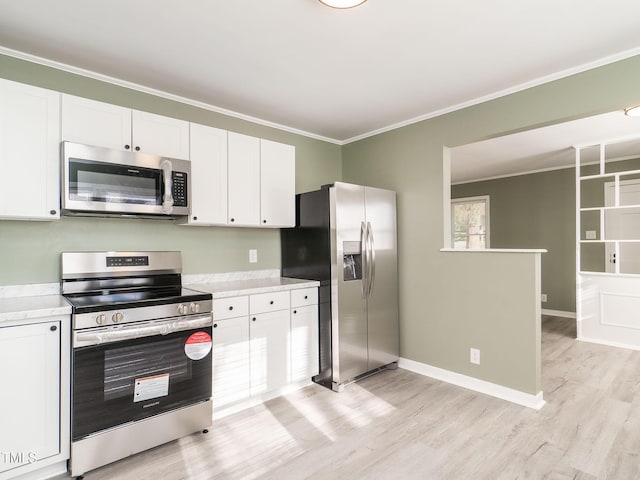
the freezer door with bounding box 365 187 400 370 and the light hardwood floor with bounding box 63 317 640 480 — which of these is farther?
the freezer door with bounding box 365 187 400 370

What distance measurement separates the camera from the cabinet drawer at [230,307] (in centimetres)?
258

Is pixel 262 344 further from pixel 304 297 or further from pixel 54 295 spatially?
pixel 54 295

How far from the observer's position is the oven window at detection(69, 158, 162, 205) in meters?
2.21

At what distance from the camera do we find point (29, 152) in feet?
6.91

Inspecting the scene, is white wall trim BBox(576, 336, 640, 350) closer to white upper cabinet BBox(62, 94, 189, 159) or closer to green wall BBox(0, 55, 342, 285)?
green wall BBox(0, 55, 342, 285)

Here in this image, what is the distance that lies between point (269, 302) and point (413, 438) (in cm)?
138

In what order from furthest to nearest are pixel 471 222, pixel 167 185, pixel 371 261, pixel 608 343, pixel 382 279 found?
pixel 471 222, pixel 608 343, pixel 382 279, pixel 371 261, pixel 167 185

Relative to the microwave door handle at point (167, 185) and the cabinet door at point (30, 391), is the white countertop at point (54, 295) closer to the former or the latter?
the cabinet door at point (30, 391)

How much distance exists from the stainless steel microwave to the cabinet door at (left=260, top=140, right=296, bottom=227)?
704 mm

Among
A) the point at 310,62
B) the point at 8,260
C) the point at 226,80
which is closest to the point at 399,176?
the point at 310,62

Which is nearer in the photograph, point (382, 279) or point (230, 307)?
point (230, 307)

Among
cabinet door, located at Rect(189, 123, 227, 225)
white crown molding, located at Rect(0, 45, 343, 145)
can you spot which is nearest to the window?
white crown molding, located at Rect(0, 45, 343, 145)

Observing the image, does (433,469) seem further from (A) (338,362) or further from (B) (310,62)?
(B) (310,62)

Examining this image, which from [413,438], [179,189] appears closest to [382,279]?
[413,438]
